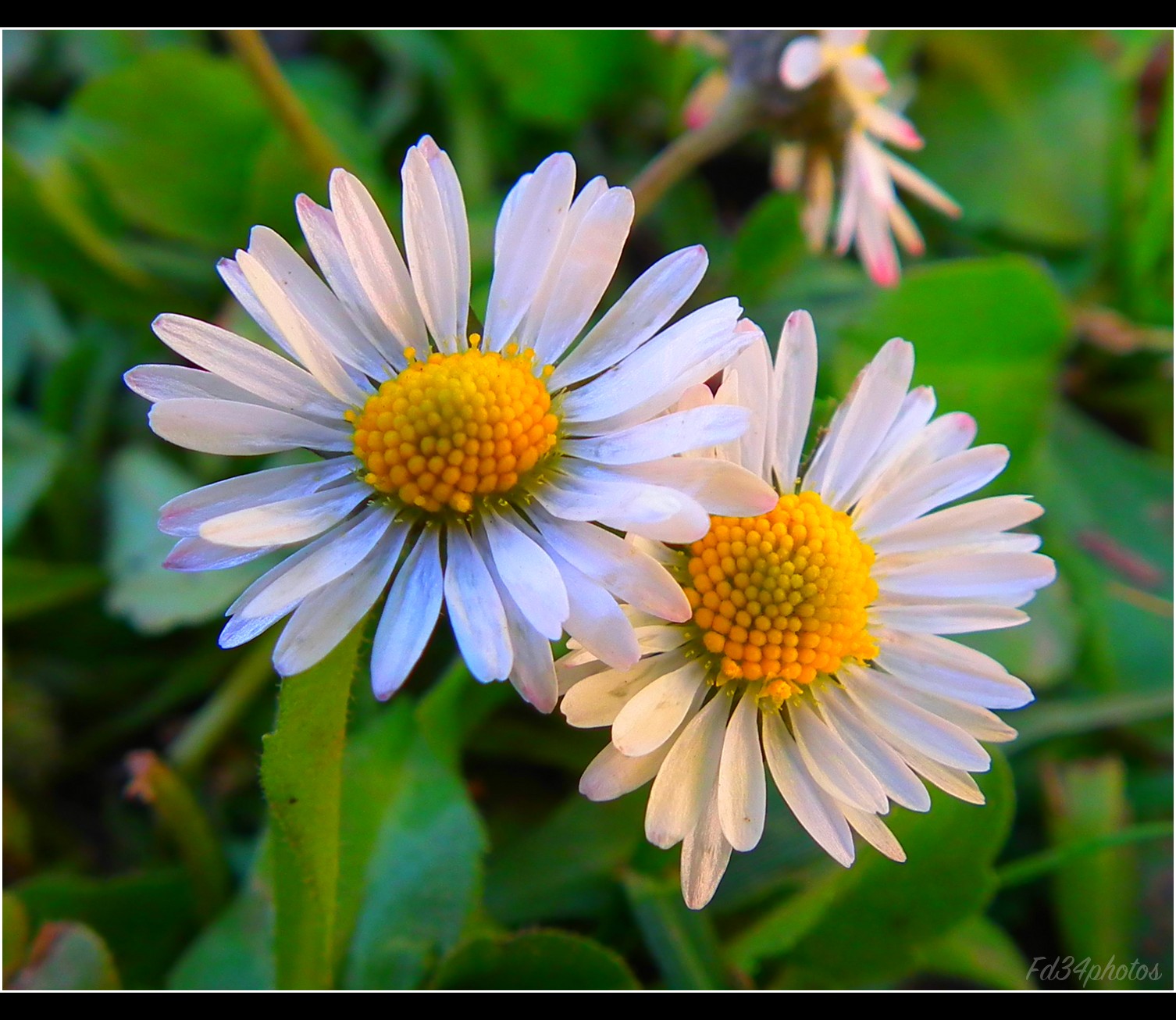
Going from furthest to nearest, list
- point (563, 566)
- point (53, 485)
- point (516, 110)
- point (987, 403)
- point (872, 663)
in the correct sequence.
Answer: point (516, 110) < point (53, 485) < point (987, 403) < point (872, 663) < point (563, 566)

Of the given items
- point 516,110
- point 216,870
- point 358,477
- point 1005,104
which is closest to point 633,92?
point 516,110

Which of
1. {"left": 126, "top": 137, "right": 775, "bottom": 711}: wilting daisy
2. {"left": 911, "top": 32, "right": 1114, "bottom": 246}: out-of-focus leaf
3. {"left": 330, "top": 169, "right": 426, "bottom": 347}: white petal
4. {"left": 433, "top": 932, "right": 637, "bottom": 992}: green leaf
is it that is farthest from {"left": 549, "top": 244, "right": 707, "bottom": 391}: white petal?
{"left": 911, "top": 32, "right": 1114, "bottom": 246}: out-of-focus leaf

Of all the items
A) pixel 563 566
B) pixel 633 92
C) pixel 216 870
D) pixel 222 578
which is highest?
pixel 633 92

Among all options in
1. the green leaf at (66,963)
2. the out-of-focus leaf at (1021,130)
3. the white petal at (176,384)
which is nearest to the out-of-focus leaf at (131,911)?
the green leaf at (66,963)

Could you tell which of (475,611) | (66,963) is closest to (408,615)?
(475,611)

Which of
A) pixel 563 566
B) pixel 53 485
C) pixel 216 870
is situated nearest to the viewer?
pixel 563 566

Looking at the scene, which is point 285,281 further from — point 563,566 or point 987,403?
point 987,403
